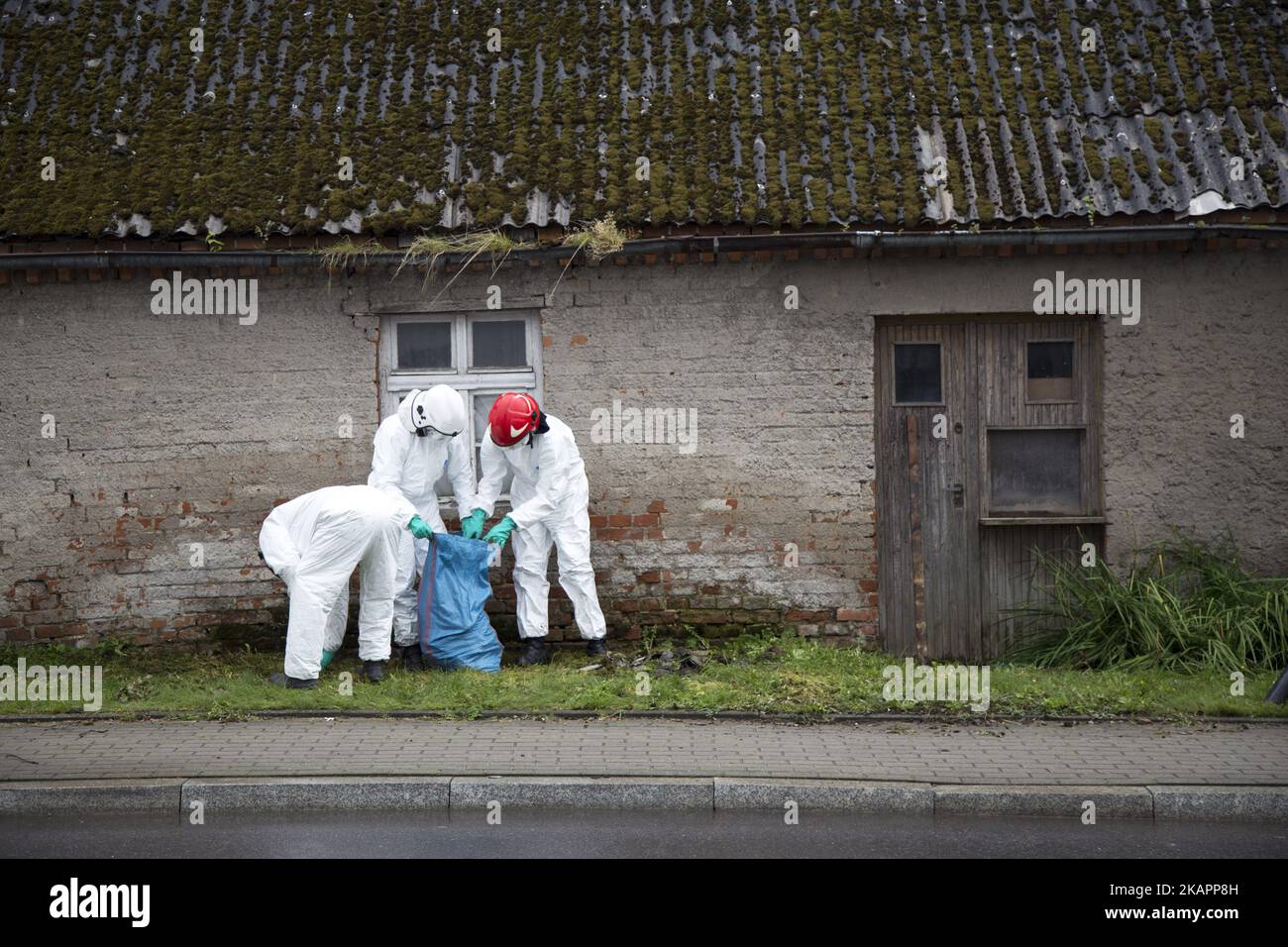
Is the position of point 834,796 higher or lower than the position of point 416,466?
lower

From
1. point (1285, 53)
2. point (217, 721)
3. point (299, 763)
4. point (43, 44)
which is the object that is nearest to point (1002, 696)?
point (299, 763)

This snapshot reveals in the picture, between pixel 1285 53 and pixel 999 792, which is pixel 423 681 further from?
pixel 1285 53

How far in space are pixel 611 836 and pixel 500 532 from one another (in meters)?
3.52

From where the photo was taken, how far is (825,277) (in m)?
9.98

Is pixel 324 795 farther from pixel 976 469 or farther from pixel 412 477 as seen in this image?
pixel 976 469

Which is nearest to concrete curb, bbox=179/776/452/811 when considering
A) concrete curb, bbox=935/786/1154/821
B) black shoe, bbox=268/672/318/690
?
black shoe, bbox=268/672/318/690

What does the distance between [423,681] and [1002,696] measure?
11.8 feet

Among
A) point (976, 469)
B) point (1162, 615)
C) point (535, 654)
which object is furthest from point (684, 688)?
point (1162, 615)

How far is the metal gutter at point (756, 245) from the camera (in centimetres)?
957

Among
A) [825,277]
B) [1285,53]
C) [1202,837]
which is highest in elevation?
[1285,53]

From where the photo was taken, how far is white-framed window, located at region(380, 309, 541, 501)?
10.2 m

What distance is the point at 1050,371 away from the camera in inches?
399
